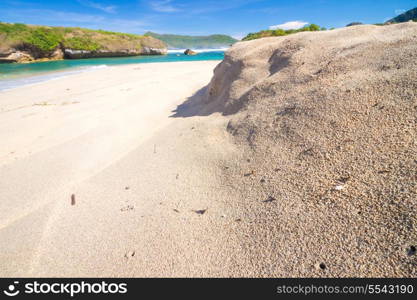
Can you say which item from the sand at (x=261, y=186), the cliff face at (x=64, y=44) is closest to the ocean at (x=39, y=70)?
the cliff face at (x=64, y=44)

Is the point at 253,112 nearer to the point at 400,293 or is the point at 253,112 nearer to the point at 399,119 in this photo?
the point at 399,119

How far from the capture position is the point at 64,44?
162ft

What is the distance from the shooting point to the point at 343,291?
1.14 m

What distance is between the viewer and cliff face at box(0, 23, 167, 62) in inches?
1639

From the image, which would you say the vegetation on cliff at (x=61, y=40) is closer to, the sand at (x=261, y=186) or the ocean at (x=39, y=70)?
the ocean at (x=39, y=70)

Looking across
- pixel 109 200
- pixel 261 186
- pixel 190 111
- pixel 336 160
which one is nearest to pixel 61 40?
pixel 190 111

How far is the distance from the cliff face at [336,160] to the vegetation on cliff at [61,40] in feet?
178

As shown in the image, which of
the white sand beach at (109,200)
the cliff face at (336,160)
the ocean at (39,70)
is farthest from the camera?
the ocean at (39,70)

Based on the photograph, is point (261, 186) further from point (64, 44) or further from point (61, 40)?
point (61, 40)

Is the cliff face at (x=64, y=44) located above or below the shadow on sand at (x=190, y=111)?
above

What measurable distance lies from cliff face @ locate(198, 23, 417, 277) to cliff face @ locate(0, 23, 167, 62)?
5425 cm

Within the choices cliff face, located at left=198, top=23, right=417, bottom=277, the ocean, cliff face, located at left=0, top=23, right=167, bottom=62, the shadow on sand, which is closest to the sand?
Answer: cliff face, located at left=198, top=23, right=417, bottom=277

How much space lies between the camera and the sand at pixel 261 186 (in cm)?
133

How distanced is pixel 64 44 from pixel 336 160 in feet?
205
